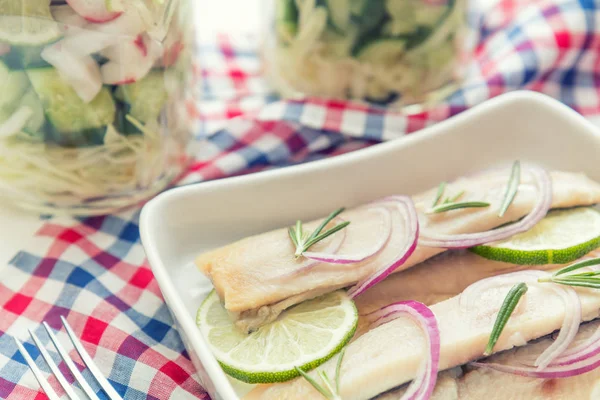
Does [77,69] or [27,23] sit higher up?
[27,23]

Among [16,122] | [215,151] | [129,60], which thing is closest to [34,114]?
[16,122]

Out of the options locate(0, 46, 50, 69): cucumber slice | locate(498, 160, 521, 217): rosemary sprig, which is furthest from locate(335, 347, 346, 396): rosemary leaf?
locate(0, 46, 50, 69): cucumber slice

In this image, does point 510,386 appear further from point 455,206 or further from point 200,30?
point 200,30

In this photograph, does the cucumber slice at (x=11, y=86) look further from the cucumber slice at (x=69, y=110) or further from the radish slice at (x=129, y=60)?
the radish slice at (x=129, y=60)

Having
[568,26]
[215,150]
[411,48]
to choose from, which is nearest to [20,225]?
[215,150]

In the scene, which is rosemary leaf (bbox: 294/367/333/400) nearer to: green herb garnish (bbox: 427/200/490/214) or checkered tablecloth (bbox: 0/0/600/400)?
checkered tablecloth (bbox: 0/0/600/400)

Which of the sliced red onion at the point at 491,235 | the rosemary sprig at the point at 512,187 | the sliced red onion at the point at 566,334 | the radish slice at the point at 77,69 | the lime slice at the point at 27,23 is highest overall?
the lime slice at the point at 27,23

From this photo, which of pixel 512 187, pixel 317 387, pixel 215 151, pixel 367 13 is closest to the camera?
pixel 317 387

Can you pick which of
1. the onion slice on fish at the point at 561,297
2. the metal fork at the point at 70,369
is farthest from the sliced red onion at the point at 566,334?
the metal fork at the point at 70,369
